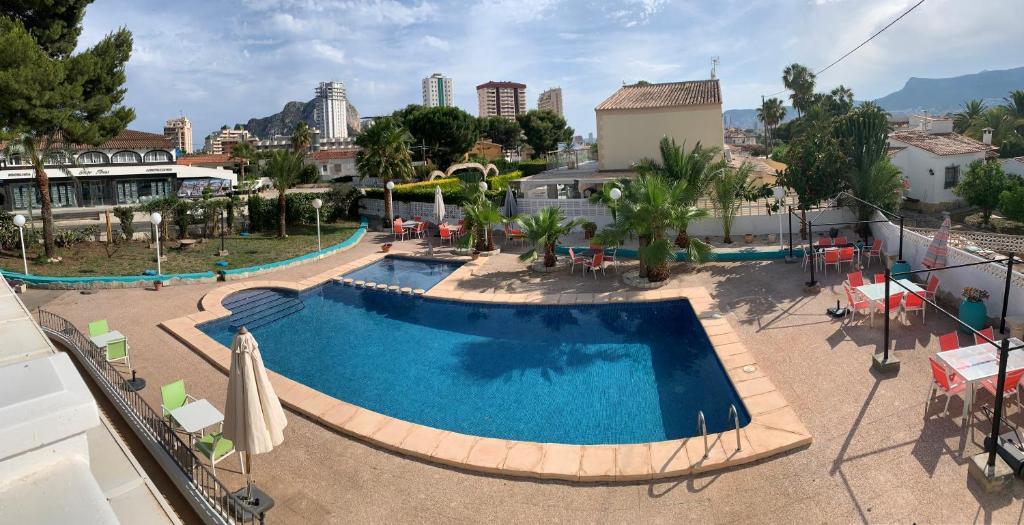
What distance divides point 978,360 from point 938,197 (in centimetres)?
2499

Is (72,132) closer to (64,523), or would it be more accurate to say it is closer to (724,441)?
(724,441)

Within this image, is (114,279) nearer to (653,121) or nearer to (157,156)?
(653,121)

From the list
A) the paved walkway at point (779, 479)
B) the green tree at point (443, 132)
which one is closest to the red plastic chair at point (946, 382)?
the paved walkway at point (779, 479)

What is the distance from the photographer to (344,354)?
13352 mm

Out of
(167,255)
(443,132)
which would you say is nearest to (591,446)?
(167,255)

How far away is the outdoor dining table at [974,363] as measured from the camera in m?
8.25

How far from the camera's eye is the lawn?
769 inches

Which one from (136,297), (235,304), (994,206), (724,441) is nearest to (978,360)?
(724,441)

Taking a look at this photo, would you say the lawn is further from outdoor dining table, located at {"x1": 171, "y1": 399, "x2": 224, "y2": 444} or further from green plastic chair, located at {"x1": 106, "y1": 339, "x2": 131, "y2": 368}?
outdoor dining table, located at {"x1": 171, "y1": 399, "x2": 224, "y2": 444}

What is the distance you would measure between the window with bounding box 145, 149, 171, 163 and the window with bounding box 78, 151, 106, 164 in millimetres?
2671

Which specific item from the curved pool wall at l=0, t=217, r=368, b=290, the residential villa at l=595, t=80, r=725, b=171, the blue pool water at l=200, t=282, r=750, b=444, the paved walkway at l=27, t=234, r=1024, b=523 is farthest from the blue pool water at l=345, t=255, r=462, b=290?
the residential villa at l=595, t=80, r=725, b=171

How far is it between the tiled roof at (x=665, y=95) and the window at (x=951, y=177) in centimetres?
1130

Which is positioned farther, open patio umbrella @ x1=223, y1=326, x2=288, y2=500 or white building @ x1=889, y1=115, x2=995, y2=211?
white building @ x1=889, y1=115, x2=995, y2=211

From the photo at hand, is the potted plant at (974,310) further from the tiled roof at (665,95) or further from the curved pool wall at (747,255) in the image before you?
the tiled roof at (665,95)
